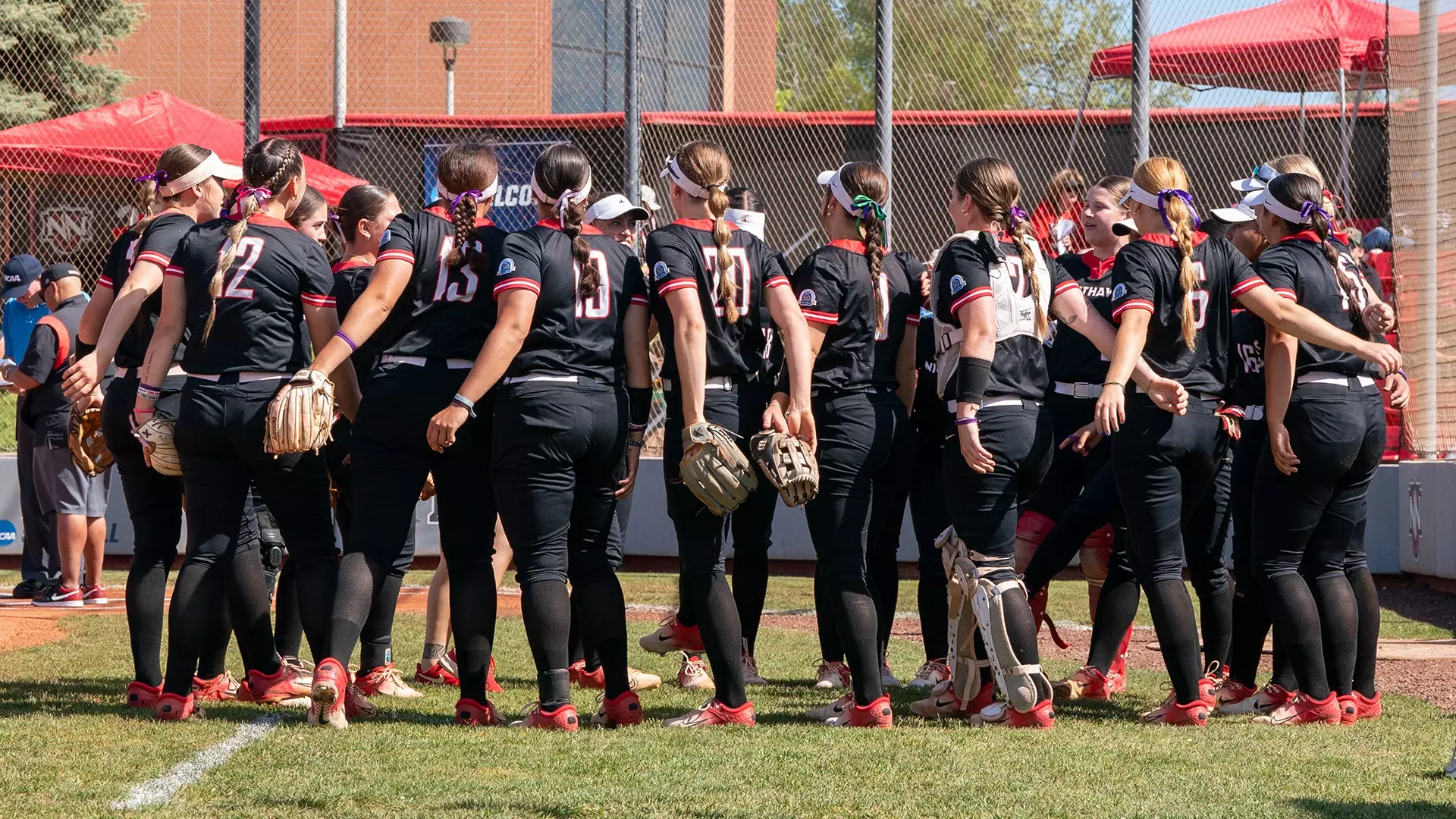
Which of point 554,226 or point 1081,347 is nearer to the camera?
point 554,226

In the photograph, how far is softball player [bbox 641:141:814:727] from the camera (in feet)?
17.2

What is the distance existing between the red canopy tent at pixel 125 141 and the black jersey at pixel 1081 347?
24.5ft

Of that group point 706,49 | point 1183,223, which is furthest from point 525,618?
point 706,49

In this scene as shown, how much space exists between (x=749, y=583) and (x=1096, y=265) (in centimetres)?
199

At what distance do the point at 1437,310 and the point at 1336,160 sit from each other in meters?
2.55

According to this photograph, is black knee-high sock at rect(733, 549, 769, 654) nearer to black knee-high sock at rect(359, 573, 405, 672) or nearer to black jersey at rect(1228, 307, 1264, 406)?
black knee-high sock at rect(359, 573, 405, 672)

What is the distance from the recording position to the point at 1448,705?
618cm

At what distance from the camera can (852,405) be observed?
18.1 feet

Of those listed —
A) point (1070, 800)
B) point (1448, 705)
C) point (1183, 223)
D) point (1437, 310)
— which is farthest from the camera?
point (1437, 310)

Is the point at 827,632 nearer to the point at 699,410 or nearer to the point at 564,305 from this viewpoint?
the point at 699,410

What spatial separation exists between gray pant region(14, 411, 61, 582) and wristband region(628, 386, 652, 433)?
541 cm

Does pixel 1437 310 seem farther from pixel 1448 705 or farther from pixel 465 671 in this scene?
pixel 465 671

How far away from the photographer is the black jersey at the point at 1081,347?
6.54 m

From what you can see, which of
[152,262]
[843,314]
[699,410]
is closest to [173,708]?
[152,262]
